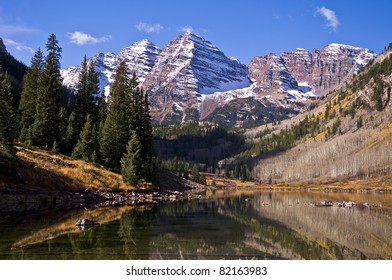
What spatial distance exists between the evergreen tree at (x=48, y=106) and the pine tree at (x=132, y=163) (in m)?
15.2

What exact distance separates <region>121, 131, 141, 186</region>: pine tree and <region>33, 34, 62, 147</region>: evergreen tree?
49.9ft

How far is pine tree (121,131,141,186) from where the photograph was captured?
77.4 meters

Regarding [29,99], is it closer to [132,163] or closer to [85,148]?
[85,148]

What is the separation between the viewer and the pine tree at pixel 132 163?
77.4 meters

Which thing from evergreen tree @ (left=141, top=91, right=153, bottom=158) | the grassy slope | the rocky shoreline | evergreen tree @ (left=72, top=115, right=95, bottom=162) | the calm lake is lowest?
the calm lake

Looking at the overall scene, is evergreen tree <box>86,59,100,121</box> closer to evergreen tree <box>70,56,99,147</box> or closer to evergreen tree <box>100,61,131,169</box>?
evergreen tree <box>70,56,99,147</box>

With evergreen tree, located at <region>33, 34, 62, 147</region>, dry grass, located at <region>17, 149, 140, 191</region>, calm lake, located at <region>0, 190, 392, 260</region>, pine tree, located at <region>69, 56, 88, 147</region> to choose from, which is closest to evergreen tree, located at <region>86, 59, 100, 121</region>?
pine tree, located at <region>69, 56, 88, 147</region>

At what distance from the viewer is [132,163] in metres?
79.4

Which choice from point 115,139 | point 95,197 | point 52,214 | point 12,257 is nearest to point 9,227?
point 52,214

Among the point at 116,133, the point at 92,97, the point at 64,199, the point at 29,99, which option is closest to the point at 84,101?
the point at 92,97

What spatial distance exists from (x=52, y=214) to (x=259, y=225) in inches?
874

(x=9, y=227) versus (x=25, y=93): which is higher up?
(x=25, y=93)

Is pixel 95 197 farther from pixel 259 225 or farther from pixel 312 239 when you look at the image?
pixel 312 239

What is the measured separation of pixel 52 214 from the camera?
45.3 meters
